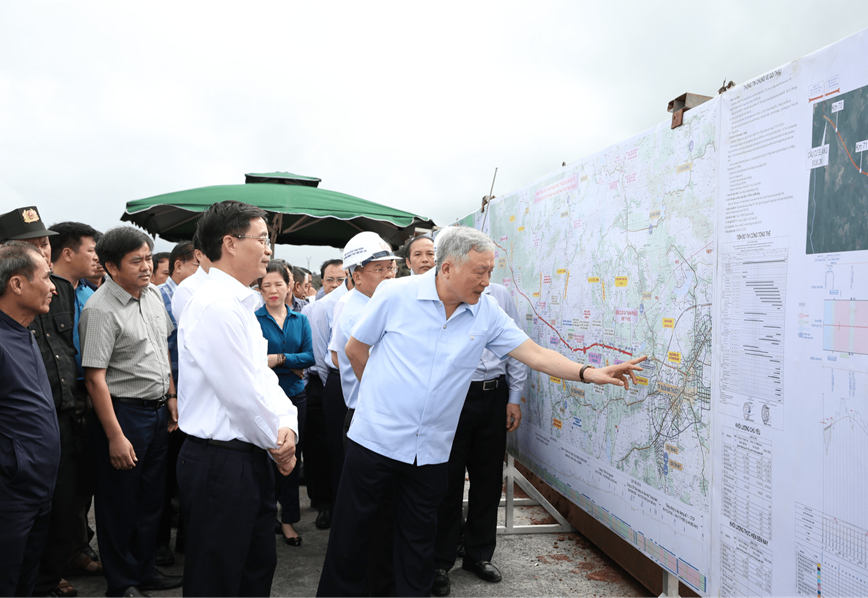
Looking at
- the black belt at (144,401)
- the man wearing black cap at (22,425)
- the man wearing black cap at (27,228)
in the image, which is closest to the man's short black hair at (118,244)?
the man wearing black cap at (27,228)

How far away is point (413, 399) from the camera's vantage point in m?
2.40

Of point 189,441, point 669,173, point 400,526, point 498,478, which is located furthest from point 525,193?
point 189,441

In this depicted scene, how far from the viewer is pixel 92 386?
2730 millimetres

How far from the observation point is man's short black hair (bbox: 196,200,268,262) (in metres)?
2.08

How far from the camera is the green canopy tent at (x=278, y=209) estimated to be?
5.07 metres

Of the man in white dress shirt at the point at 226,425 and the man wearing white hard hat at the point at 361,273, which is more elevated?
the man wearing white hard hat at the point at 361,273

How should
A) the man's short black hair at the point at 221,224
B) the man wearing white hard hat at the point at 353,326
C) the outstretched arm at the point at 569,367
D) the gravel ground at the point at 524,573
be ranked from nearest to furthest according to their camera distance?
the man's short black hair at the point at 221,224, the outstretched arm at the point at 569,367, the man wearing white hard hat at the point at 353,326, the gravel ground at the point at 524,573

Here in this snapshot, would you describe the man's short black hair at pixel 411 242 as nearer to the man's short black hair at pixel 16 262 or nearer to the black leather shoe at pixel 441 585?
the black leather shoe at pixel 441 585

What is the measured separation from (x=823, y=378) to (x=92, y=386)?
3.12m

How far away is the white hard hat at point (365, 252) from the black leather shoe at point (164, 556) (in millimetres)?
2198

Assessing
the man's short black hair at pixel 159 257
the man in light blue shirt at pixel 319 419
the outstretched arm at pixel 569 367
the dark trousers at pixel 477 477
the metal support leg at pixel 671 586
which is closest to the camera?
the outstretched arm at pixel 569 367

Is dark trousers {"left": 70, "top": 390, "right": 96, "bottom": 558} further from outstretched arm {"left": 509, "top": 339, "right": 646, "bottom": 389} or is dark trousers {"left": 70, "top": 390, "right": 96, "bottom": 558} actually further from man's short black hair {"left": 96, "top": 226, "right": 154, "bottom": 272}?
outstretched arm {"left": 509, "top": 339, "right": 646, "bottom": 389}

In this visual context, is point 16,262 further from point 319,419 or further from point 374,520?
point 319,419

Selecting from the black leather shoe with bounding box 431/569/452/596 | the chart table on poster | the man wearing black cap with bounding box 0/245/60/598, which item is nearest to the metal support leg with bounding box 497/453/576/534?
the black leather shoe with bounding box 431/569/452/596
